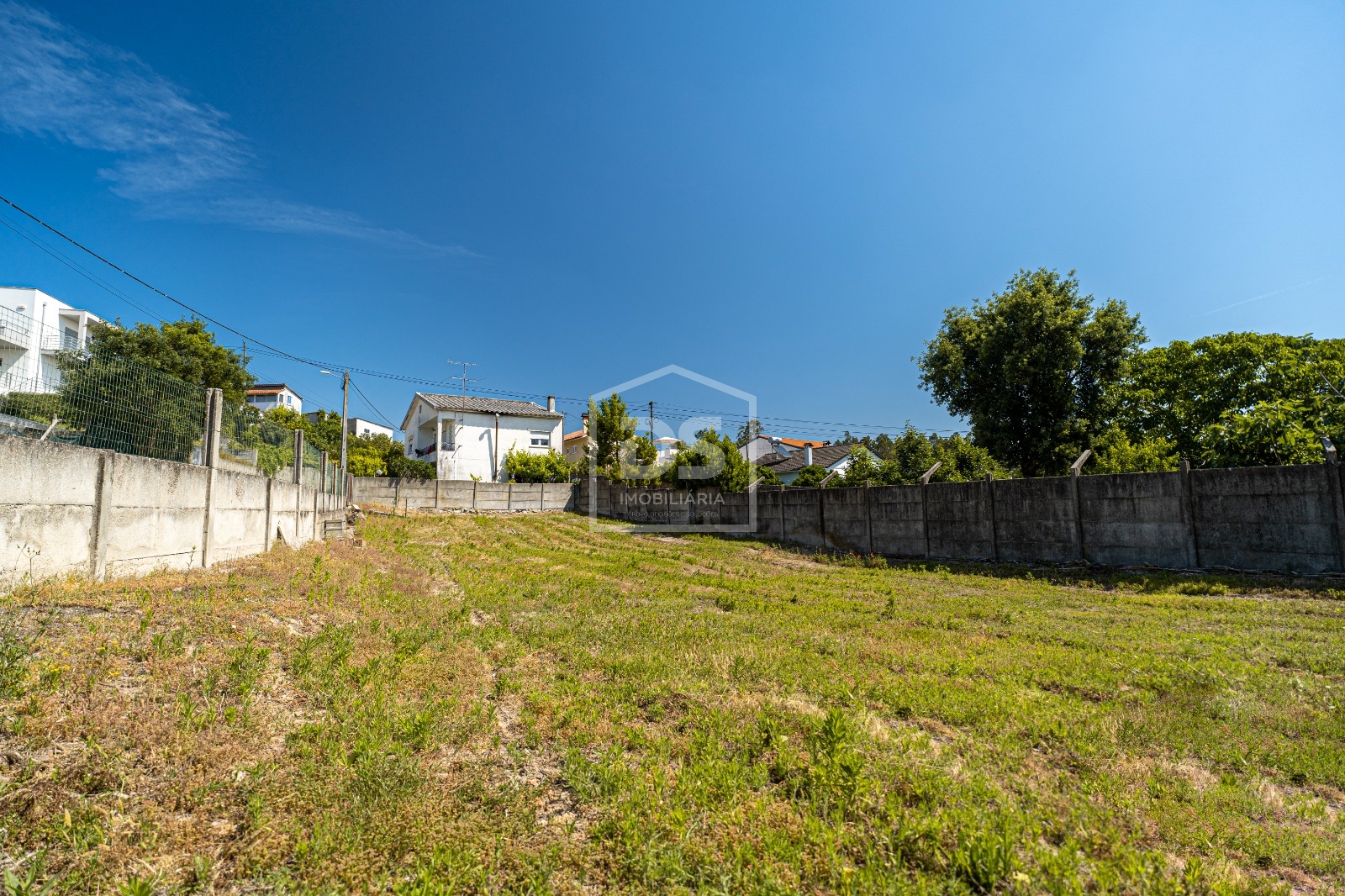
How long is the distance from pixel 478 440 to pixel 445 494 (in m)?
12.1

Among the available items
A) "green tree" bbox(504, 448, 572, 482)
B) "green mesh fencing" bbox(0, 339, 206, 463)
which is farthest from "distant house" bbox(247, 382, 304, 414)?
"green mesh fencing" bbox(0, 339, 206, 463)

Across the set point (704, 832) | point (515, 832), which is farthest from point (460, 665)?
point (704, 832)

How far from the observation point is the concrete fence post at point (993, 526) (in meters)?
14.9

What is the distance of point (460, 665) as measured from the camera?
568 cm

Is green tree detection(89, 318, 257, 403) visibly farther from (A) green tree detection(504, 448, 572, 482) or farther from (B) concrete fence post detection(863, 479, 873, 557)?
(B) concrete fence post detection(863, 479, 873, 557)

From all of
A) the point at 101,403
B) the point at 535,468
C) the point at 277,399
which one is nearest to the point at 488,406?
the point at 535,468

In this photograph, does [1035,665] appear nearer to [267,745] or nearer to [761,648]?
[761,648]

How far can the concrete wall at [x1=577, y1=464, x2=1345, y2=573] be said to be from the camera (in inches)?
402

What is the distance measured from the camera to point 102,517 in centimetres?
648

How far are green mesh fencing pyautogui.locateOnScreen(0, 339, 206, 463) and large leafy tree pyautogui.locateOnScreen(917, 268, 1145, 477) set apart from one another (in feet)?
82.0

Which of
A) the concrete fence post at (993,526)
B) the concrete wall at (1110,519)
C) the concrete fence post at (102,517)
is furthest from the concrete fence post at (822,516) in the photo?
the concrete fence post at (102,517)

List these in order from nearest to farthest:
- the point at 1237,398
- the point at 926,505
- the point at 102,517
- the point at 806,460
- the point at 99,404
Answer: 1. the point at 102,517
2. the point at 99,404
3. the point at 926,505
4. the point at 1237,398
5. the point at 806,460

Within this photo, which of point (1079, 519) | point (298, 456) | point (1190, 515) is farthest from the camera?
point (298, 456)

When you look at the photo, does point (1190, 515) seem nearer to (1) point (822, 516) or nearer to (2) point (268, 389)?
(1) point (822, 516)
